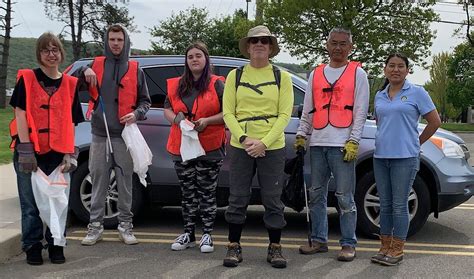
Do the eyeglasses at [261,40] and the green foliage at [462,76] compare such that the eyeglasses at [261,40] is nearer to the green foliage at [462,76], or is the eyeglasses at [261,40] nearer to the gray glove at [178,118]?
the gray glove at [178,118]

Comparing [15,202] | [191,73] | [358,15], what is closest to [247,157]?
[191,73]

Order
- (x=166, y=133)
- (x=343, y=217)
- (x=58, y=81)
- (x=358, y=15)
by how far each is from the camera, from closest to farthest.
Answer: (x=58, y=81), (x=343, y=217), (x=166, y=133), (x=358, y=15)

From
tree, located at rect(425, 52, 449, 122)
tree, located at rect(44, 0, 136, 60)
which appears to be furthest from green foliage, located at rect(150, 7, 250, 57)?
tree, located at rect(425, 52, 449, 122)

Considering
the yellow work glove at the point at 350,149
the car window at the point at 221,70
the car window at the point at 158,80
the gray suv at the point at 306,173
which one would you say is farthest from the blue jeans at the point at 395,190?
the car window at the point at 158,80

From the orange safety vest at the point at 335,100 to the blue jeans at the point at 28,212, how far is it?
7.65ft

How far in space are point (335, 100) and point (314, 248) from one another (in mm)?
1393

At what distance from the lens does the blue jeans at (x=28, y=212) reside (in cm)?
416

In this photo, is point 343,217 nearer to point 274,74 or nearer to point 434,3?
point 274,74

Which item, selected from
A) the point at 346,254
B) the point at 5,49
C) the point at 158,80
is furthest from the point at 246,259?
the point at 5,49

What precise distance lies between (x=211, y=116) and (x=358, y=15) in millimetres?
22128

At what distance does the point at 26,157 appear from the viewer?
3975mm

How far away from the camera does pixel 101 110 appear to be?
4793 mm

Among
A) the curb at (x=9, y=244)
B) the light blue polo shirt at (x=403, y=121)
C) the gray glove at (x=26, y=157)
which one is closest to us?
the gray glove at (x=26, y=157)

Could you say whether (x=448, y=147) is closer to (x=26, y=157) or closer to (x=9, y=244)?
(x=26, y=157)
